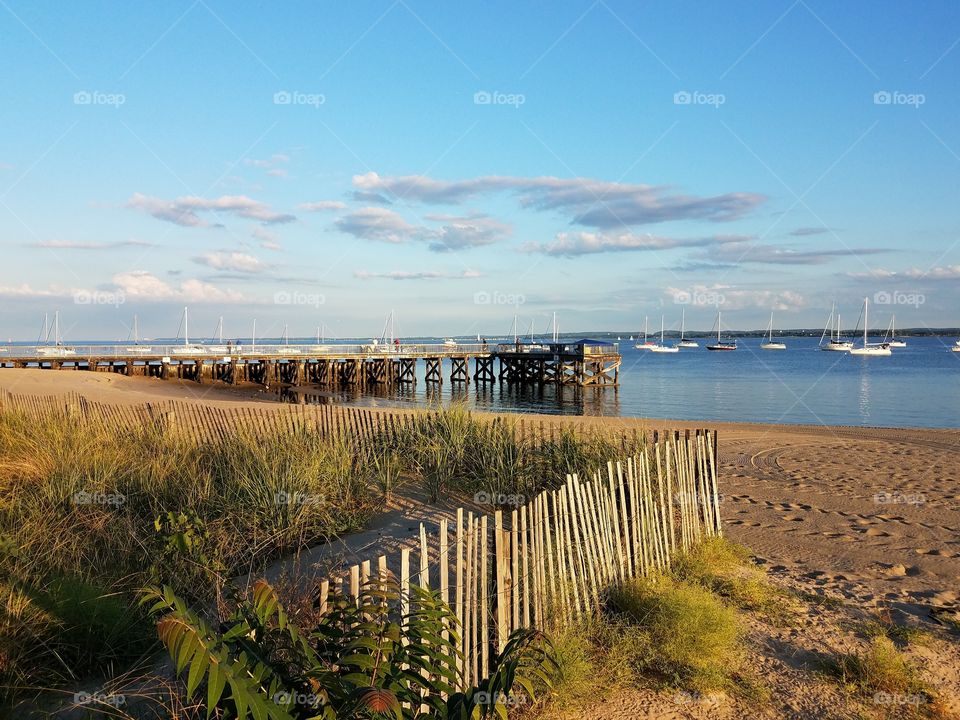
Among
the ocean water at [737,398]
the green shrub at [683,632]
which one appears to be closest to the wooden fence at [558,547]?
the green shrub at [683,632]

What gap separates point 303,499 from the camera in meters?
7.48

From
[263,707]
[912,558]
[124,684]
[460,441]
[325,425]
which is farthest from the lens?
[325,425]

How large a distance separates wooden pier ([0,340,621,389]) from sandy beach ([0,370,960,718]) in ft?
104

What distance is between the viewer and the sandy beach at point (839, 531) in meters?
5.38

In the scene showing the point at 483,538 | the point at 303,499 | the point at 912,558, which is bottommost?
the point at 912,558

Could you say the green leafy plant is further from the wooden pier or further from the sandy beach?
the wooden pier

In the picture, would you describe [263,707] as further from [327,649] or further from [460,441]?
[460,441]

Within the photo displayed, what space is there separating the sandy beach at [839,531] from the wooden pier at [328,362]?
3169 cm

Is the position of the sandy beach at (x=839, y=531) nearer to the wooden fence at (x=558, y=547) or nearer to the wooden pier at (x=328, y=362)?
the wooden fence at (x=558, y=547)

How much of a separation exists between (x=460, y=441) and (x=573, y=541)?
4.13 m

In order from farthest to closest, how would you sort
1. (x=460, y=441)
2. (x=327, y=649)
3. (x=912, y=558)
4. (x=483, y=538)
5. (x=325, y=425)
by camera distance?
(x=325, y=425)
(x=460, y=441)
(x=912, y=558)
(x=483, y=538)
(x=327, y=649)

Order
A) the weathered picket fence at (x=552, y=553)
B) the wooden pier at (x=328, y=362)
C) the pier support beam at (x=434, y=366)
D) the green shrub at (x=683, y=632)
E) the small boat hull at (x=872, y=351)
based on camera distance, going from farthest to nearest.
Answer: the small boat hull at (x=872, y=351) < the pier support beam at (x=434, y=366) < the wooden pier at (x=328, y=362) < the green shrub at (x=683, y=632) < the weathered picket fence at (x=552, y=553)

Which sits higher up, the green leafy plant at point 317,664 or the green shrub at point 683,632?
the green leafy plant at point 317,664

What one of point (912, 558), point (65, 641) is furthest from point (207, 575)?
point (912, 558)
